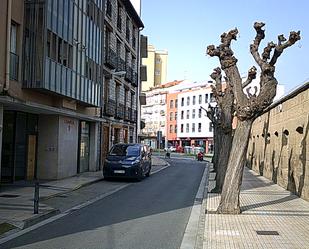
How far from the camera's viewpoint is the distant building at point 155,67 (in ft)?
409

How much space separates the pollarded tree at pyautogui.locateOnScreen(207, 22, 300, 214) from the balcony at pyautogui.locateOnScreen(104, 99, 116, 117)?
18.6 metres

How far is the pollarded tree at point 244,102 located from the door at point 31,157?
11.0m

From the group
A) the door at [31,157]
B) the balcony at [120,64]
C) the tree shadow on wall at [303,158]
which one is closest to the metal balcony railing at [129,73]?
the balcony at [120,64]

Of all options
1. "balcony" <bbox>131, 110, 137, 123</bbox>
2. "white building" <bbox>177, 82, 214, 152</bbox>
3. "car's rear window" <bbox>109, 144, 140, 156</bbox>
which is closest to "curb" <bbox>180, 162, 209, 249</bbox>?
"car's rear window" <bbox>109, 144, 140, 156</bbox>

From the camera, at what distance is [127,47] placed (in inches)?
1526

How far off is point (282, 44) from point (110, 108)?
2126 centimetres

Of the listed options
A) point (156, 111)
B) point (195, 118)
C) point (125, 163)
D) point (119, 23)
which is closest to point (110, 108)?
point (119, 23)

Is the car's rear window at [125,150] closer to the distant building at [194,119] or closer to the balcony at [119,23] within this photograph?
the balcony at [119,23]

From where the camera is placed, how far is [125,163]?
22938mm

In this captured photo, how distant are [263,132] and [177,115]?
245ft

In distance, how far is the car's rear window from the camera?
2394 cm

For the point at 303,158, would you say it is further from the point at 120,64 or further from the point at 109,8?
the point at 120,64

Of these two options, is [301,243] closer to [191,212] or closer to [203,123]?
[191,212]

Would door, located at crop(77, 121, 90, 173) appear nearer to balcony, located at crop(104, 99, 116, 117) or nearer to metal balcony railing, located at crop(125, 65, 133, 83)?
balcony, located at crop(104, 99, 116, 117)
